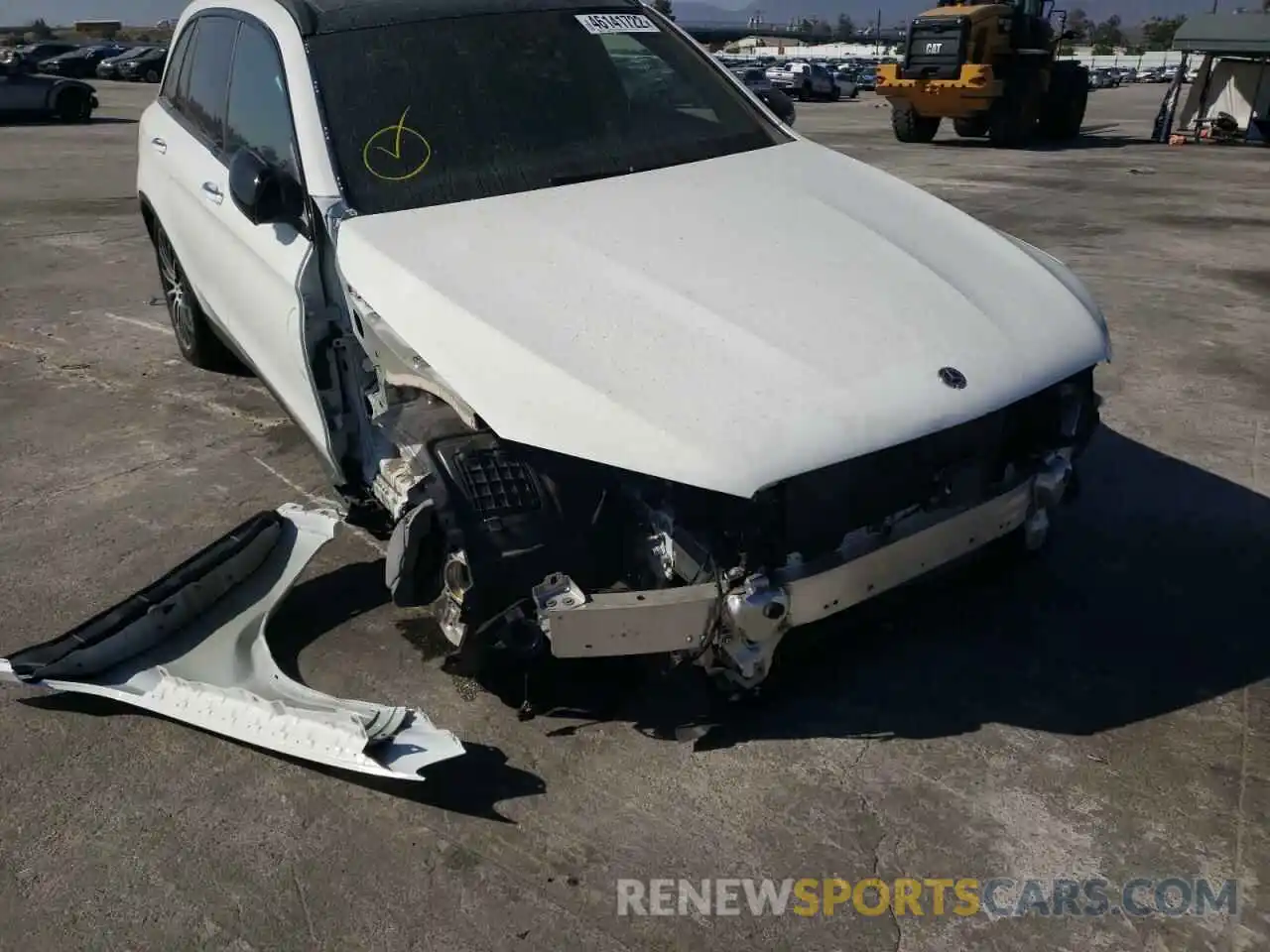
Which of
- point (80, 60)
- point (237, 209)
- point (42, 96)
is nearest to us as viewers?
point (237, 209)

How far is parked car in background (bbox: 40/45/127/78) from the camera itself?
36.0 meters

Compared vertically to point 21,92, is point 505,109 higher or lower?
higher

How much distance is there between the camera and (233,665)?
10.2 feet

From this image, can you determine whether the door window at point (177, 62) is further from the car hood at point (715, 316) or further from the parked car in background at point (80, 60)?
the parked car in background at point (80, 60)

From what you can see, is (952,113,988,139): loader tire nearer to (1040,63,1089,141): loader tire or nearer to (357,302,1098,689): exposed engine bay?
(1040,63,1089,141): loader tire

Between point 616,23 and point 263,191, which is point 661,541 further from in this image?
point 616,23

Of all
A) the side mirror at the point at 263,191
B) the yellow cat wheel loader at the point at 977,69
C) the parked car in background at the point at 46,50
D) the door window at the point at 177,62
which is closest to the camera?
the side mirror at the point at 263,191

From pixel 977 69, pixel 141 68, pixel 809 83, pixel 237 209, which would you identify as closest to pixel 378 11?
pixel 237 209

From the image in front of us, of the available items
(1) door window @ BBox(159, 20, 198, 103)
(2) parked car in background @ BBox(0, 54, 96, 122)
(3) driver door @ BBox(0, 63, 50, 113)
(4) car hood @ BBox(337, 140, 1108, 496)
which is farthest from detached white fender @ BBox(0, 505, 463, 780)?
(3) driver door @ BBox(0, 63, 50, 113)

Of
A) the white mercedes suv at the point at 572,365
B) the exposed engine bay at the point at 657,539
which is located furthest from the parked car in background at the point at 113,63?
the exposed engine bay at the point at 657,539

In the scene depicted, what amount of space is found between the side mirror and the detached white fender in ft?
3.25

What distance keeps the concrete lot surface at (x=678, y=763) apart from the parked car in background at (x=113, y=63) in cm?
3703

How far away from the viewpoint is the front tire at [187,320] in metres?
5.32

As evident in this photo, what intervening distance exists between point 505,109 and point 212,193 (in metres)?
1.27
